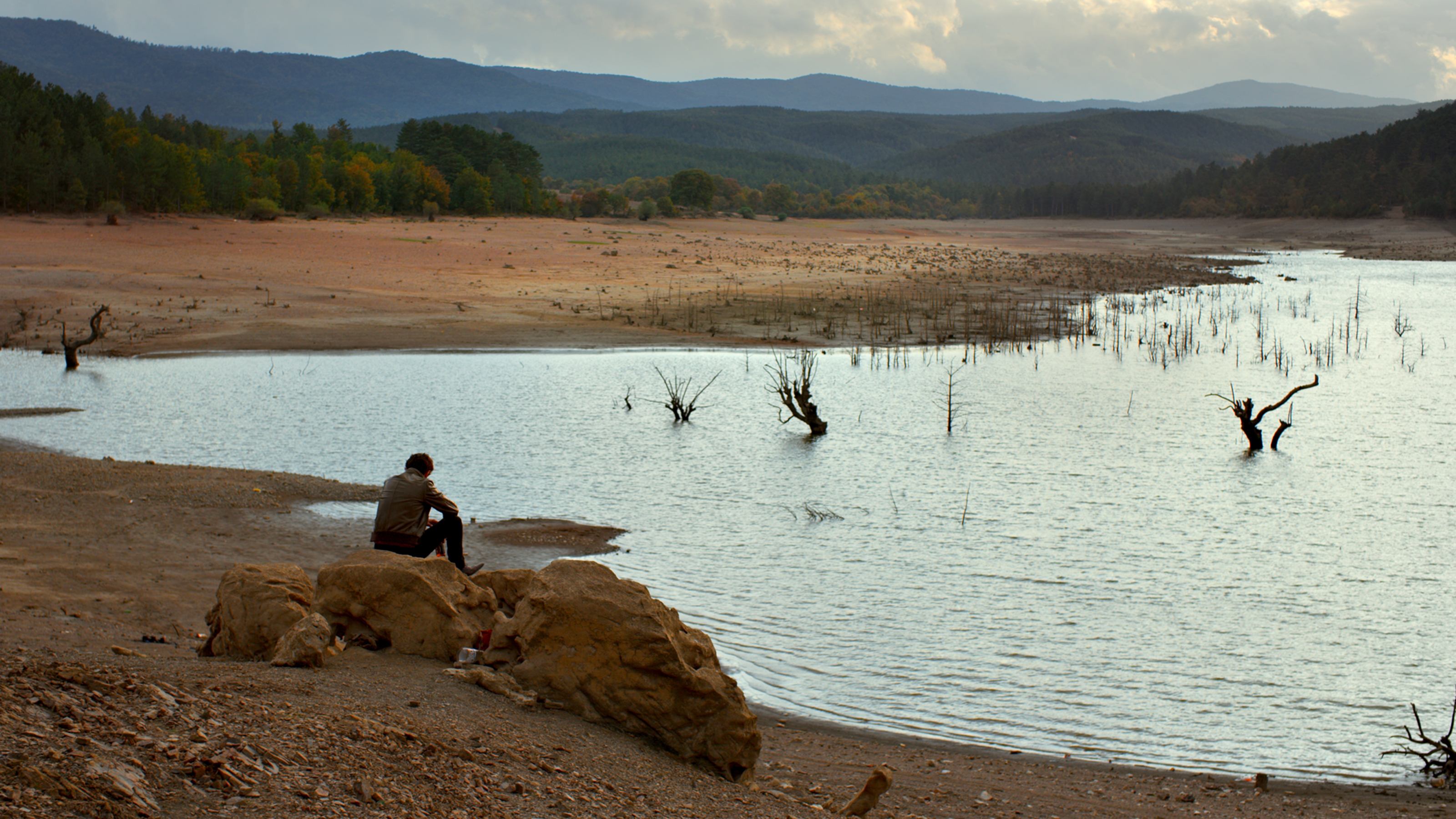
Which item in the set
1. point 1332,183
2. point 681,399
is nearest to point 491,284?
point 681,399

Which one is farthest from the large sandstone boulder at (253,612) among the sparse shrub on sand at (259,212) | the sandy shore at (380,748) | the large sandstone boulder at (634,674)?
the sparse shrub on sand at (259,212)

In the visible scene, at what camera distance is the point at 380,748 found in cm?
561

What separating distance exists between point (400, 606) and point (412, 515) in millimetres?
2142

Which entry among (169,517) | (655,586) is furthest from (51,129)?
(655,586)

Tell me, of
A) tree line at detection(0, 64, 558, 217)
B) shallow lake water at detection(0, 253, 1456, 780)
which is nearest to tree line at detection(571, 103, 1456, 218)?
tree line at detection(0, 64, 558, 217)

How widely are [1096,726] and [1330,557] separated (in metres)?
6.46

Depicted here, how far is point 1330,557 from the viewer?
44.8 ft

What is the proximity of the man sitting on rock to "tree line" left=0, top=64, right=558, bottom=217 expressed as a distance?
5690 cm

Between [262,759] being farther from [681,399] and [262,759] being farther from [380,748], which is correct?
[681,399]

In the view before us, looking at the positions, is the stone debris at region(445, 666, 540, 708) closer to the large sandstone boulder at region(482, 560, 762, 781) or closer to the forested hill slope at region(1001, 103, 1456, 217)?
the large sandstone boulder at region(482, 560, 762, 781)

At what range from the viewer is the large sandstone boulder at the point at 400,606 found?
7.63m

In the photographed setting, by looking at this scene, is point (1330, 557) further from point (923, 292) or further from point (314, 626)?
point (923, 292)

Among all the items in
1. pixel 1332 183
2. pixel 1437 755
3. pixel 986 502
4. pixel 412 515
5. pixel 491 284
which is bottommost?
pixel 1437 755

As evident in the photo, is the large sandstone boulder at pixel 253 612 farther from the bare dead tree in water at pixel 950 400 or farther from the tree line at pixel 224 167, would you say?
the tree line at pixel 224 167
